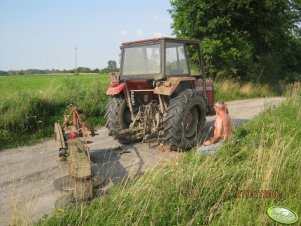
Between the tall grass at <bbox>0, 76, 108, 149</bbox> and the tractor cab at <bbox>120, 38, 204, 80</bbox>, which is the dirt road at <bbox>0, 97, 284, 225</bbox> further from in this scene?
the tractor cab at <bbox>120, 38, 204, 80</bbox>

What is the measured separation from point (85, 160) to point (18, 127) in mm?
4809

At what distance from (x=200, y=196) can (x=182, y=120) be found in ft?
9.94

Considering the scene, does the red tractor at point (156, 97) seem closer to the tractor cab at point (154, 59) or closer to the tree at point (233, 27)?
the tractor cab at point (154, 59)

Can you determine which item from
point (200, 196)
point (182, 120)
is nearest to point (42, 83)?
point (182, 120)

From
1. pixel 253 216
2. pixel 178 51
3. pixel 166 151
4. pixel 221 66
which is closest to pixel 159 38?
pixel 178 51

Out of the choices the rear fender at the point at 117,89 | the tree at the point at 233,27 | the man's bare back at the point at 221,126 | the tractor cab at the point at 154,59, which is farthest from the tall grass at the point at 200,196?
the tree at the point at 233,27

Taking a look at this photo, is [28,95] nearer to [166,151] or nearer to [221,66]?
[166,151]

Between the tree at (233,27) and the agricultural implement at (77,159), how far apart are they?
12672 mm

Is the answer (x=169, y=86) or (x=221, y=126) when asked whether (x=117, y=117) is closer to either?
(x=169, y=86)

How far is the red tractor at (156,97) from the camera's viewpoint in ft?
22.9

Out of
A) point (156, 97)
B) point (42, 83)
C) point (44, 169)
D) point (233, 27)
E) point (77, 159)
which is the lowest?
point (44, 169)

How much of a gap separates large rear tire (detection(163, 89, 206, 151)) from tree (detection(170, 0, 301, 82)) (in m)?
10.9

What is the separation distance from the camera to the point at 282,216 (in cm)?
261

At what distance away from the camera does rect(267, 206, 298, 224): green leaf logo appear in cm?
253
